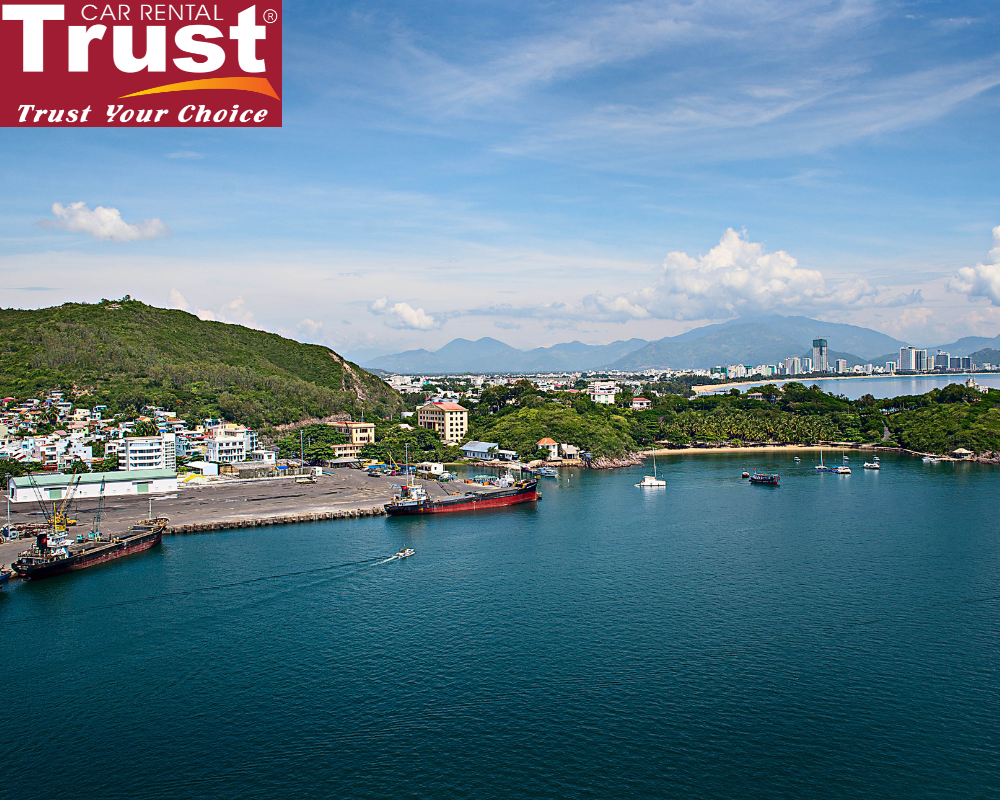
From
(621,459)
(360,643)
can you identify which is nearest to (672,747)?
(360,643)

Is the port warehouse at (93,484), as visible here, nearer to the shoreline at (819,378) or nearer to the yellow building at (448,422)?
the yellow building at (448,422)

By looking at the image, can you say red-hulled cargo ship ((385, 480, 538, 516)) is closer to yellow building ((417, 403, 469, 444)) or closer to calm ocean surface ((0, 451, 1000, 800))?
calm ocean surface ((0, 451, 1000, 800))

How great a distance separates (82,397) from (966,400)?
2795 inches

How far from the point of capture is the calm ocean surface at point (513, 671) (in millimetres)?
11094

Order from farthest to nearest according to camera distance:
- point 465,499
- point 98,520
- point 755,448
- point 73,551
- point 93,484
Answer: point 755,448 → point 465,499 → point 93,484 → point 98,520 → point 73,551

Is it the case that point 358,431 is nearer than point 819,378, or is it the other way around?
point 358,431

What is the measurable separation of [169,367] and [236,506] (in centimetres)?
3312

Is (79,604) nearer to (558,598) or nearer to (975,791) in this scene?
(558,598)

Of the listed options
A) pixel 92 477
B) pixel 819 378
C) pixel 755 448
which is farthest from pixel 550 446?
pixel 819 378

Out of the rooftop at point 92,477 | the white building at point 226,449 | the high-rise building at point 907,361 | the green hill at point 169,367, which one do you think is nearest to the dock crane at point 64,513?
the rooftop at point 92,477

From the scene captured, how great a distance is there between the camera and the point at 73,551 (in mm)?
22297

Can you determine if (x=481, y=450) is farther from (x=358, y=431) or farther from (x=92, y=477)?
(x=92, y=477)

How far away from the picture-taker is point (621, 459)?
168 ft

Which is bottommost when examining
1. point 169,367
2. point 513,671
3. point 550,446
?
point 513,671
